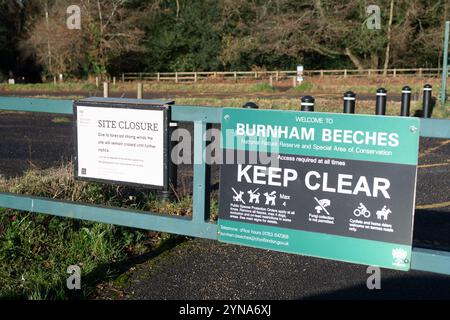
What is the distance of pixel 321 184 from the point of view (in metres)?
3.75

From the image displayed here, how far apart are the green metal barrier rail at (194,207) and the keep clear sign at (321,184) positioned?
0.35 ft

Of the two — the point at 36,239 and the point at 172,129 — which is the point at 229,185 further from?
the point at 36,239

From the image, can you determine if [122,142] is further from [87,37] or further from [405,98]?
[87,37]

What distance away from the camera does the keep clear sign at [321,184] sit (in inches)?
139

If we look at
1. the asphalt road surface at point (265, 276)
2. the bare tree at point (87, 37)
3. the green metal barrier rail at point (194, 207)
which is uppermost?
the bare tree at point (87, 37)

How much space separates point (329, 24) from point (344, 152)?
37.4 meters

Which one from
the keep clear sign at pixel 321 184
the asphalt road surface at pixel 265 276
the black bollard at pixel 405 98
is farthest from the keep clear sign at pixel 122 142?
the black bollard at pixel 405 98

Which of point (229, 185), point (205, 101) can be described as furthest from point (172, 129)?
point (205, 101)

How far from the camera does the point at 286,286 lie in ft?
14.4

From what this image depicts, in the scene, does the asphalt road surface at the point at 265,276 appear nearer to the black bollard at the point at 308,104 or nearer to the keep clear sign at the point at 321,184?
the keep clear sign at the point at 321,184

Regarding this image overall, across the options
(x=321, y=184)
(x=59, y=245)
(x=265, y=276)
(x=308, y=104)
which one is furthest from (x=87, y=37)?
(x=321, y=184)

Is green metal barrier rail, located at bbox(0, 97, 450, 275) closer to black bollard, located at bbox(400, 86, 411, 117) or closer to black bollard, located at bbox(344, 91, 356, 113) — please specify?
black bollard, located at bbox(344, 91, 356, 113)
